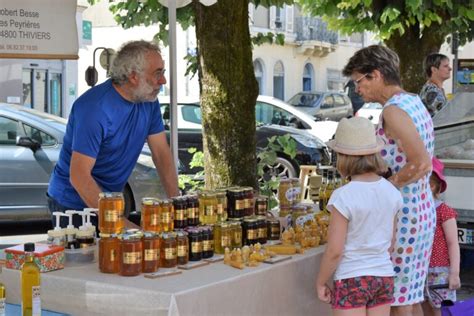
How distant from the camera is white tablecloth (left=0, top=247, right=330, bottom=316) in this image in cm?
321

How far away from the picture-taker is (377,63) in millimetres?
3832

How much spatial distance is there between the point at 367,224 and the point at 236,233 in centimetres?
74

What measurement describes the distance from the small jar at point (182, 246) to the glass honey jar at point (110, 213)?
10.1 inches

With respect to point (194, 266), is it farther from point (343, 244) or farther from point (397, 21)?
point (397, 21)

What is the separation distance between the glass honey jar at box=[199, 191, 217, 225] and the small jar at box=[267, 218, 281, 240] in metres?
0.39

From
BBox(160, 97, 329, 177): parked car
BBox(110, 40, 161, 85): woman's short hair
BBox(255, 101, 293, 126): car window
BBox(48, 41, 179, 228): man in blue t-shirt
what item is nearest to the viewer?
BBox(48, 41, 179, 228): man in blue t-shirt

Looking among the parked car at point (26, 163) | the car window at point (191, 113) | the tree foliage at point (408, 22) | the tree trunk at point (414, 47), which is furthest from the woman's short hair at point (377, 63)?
the car window at point (191, 113)

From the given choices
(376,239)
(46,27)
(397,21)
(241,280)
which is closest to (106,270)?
(241,280)

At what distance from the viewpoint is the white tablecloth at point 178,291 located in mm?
3205

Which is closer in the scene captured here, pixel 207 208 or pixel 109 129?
pixel 207 208

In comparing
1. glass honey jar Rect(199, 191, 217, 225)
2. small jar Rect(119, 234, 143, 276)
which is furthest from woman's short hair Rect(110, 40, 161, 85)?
small jar Rect(119, 234, 143, 276)

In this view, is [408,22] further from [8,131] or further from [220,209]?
[220,209]

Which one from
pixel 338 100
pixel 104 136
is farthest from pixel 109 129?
pixel 338 100

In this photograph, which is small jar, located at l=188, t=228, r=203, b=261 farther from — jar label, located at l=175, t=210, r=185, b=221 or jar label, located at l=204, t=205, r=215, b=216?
jar label, located at l=204, t=205, r=215, b=216
